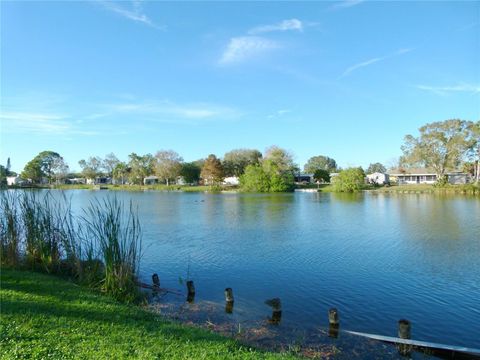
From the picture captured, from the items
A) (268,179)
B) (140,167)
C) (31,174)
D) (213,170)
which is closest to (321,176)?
(268,179)

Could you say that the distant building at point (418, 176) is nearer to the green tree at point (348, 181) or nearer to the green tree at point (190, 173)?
the green tree at point (348, 181)

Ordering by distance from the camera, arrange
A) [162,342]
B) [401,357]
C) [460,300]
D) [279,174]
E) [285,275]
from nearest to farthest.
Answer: [162,342], [401,357], [460,300], [285,275], [279,174]

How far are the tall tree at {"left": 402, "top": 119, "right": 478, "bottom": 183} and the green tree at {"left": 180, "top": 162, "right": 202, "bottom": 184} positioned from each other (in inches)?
2013

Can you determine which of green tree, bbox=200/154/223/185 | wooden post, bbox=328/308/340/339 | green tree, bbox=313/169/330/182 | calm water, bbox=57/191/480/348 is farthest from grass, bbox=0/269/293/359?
green tree, bbox=313/169/330/182

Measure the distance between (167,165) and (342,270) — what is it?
7800cm

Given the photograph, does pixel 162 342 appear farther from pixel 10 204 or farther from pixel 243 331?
pixel 10 204

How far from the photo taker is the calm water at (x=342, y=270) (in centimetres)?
807

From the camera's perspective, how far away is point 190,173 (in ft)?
297

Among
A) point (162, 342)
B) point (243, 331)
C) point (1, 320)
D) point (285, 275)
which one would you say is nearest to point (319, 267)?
point (285, 275)

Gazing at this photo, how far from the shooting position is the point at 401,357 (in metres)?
5.99

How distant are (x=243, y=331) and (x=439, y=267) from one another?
28.8 feet

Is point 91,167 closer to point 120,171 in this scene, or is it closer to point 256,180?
point 120,171

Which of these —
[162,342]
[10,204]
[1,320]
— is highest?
[10,204]

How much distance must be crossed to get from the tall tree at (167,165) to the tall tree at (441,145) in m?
53.0
